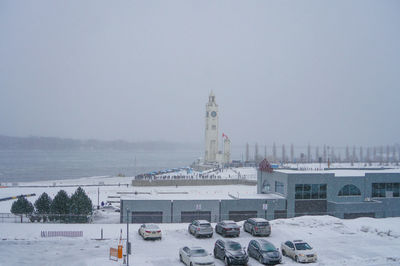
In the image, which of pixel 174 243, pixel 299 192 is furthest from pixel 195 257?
pixel 299 192

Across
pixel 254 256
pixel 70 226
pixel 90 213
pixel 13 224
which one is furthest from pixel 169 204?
pixel 254 256

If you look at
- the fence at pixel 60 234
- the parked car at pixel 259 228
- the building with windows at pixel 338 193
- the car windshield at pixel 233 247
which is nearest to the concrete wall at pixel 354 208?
the building with windows at pixel 338 193

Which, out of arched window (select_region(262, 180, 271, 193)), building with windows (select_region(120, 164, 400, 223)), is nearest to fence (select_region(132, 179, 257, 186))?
arched window (select_region(262, 180, 271, 193))

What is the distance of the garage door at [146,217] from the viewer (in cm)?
3438

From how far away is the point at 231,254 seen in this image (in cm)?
1953

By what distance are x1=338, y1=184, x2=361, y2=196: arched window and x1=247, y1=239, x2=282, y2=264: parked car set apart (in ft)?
67.0

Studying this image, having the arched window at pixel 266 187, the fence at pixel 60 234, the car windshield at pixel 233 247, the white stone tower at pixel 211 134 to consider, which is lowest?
the fence at pixel 60 234

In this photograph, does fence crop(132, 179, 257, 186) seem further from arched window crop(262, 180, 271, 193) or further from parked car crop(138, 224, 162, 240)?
parked car crop(138, 224, 162, 240)

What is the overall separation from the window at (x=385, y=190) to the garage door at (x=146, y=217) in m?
22.3

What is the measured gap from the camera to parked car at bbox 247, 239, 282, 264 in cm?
1981

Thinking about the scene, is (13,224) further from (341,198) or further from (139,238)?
(341,198)

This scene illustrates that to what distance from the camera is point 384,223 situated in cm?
3122

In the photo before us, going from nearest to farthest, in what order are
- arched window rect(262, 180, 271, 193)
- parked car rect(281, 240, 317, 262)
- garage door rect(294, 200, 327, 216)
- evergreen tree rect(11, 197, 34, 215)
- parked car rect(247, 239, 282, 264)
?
1. parked car rect(247, 239, 282, 264)
2. parked car rect(281, 240, 317, 262)
3. evergreen tree rect(11, 197, 34, 215)
4. garage door rect(294, 200, 327, 216)
5. arched window rect(262, 180, 271, 193)

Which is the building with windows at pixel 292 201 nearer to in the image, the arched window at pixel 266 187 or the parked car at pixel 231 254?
the arched window at pixel 266 187
